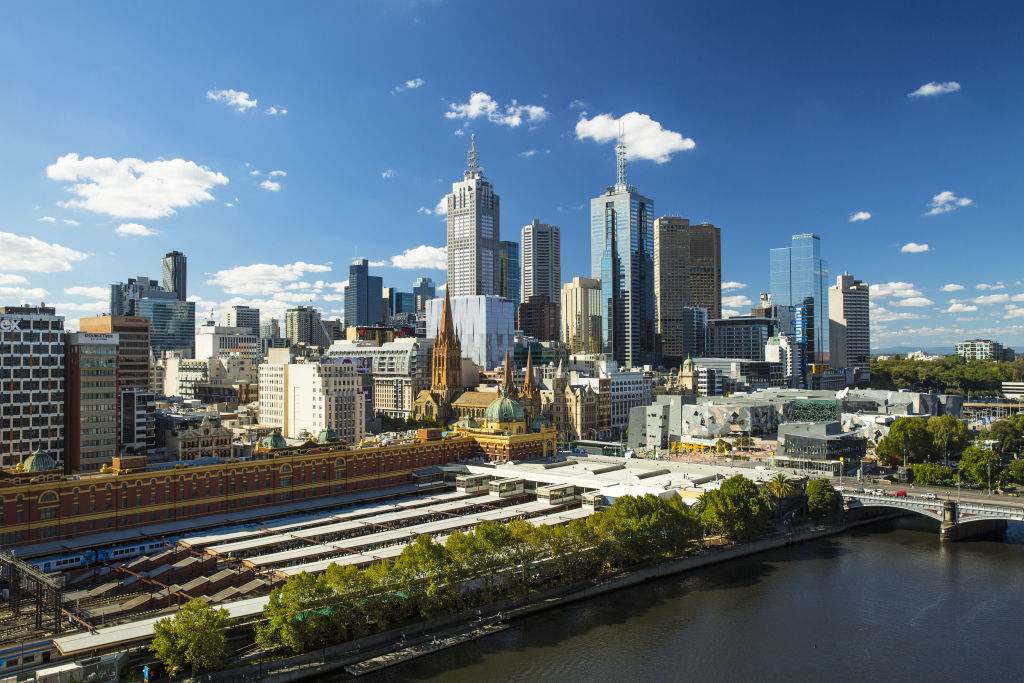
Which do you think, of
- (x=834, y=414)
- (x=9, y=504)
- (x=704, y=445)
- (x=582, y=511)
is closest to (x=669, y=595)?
(x=582, y=511)

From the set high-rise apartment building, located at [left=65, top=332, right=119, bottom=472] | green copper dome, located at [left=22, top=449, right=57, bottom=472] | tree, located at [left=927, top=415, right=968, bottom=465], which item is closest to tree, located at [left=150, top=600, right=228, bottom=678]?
green copper dome, located at [left=22, top=449, right=57, bottom=472]

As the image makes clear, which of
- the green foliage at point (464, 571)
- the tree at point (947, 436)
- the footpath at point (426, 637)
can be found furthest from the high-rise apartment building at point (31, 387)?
the tree at point (947, 436)

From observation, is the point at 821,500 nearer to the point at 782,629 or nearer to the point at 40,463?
the point at 782,629

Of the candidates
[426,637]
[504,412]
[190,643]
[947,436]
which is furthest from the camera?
[947,436]

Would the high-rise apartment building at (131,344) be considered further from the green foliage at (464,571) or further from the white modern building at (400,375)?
the green foliage at (464,571)

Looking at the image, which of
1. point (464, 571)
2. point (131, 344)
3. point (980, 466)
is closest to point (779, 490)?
point (980, 466)
